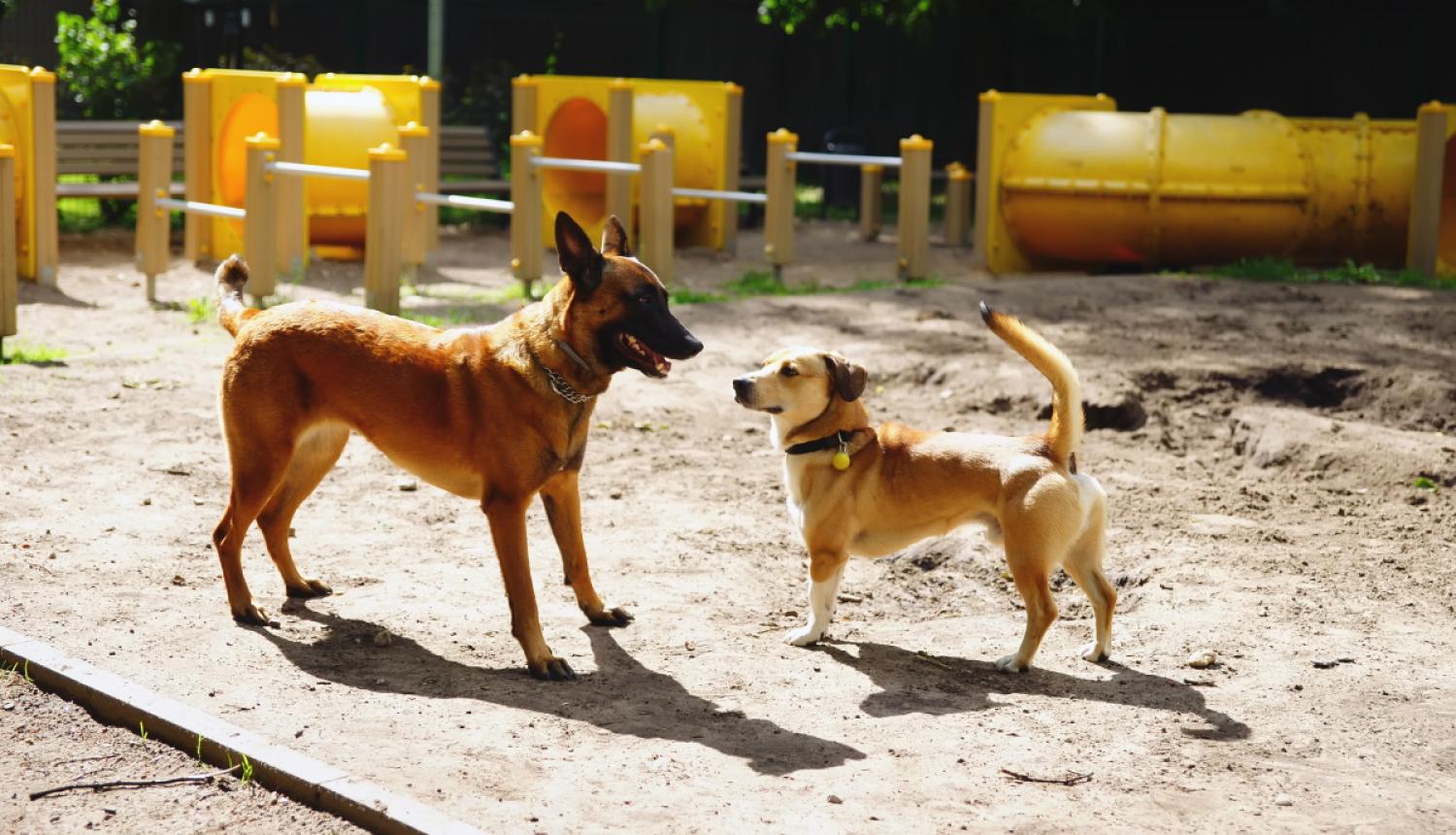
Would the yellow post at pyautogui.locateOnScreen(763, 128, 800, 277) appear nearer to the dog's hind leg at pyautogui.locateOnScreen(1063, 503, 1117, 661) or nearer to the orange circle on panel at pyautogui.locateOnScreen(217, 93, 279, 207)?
the orange circle on panel at pyautogui.locateOnScreen(217, 93, 279, 207)

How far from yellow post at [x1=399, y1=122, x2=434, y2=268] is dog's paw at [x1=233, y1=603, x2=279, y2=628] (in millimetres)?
7999

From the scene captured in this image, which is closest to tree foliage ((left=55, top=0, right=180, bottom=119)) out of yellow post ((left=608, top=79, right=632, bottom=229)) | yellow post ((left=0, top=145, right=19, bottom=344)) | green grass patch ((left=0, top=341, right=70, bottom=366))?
yellow post ((left=608, top=79, right=632, bottom=229))

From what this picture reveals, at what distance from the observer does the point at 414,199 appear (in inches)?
533

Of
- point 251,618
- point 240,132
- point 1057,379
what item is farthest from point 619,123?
point 1057,379

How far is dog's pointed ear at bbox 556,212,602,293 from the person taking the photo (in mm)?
5180

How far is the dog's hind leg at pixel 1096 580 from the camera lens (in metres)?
5.48

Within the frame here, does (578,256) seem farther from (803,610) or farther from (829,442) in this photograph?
(803,610)

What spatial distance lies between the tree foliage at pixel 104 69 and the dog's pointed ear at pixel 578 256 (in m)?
16.0

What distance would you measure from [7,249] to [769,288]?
6.26m

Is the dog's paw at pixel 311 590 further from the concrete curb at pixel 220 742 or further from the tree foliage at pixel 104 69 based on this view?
the tree foliage at pixel 104 69

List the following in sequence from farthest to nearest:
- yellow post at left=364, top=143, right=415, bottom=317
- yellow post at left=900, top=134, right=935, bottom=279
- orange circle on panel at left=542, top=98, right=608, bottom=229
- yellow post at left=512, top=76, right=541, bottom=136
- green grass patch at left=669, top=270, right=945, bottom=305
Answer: orange circle on panel at left=542, top=98, right=608, bottom=229
yellow post at left=512, top=76, right=541, bottom=136
yellow post at left=900, top=134, right=935, bottom=279
green grass patch at left=669, top=270, right=945, bottom=305
yellow post at left=364, top=143, right=415, bottom=317

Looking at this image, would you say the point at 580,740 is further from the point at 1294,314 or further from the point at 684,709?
the point at 1294,314

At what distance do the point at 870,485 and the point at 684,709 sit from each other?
1.17 metres

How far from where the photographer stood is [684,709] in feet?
16.3
